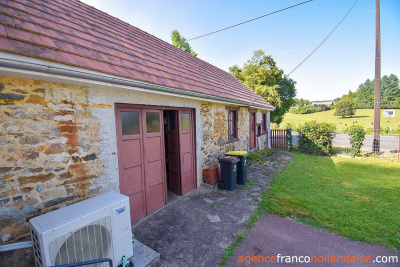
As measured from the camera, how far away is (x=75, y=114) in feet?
9.38

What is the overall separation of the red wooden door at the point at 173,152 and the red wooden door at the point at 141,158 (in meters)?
0.69

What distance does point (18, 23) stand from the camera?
248 centimetres

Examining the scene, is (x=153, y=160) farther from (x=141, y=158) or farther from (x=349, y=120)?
(x=349, y=120)

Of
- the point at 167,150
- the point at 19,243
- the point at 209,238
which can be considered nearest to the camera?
the point at 19,243

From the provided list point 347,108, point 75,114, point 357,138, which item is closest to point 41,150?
point 75,114

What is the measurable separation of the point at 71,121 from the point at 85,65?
93 centimetres

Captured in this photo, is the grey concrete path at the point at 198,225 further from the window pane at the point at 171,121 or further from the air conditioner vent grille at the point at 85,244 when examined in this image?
the window pane at the point at 171,121

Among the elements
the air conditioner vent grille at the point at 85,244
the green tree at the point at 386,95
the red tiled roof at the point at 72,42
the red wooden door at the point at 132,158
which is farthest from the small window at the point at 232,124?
the green tree at the point at 386,95

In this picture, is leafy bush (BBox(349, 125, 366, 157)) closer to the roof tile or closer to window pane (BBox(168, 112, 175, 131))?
window pane (BBox(168, 112, 175, 131))

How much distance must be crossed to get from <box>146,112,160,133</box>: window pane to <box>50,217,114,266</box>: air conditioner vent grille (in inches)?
91.6

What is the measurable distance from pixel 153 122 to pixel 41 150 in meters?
2.23

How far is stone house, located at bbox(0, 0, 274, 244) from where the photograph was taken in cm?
226

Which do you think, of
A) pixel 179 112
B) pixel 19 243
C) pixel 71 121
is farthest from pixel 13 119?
pixel 179 112

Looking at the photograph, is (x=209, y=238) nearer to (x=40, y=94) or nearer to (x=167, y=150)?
(x=167, y=150)
